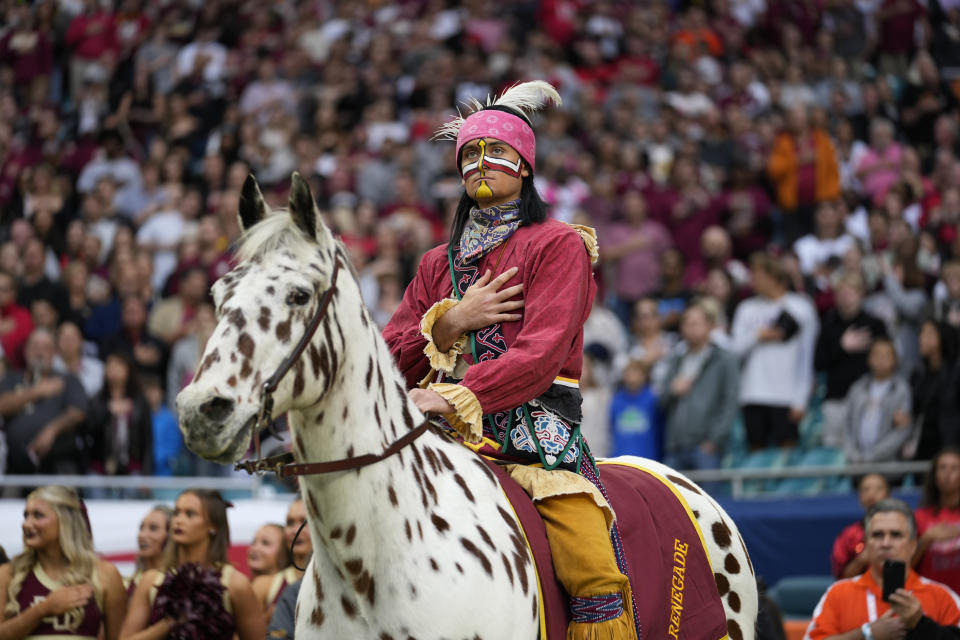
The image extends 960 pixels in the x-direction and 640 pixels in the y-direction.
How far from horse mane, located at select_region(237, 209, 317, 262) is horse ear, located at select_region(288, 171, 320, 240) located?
0.06ft

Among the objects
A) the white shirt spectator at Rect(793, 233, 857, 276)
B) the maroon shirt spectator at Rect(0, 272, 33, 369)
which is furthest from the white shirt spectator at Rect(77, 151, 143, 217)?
the white shirt spectator at Rect(793, 233, 857, 276)

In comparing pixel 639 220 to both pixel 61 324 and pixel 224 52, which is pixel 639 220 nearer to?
pixel 61 324

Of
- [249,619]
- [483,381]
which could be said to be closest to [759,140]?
[249,619]

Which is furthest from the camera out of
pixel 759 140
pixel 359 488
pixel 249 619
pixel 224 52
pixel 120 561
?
pixel 224 52

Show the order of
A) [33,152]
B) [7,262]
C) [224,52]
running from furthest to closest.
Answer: [224,52] < [33,152] < [7,262]

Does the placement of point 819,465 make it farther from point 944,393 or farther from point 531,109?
point 531,109

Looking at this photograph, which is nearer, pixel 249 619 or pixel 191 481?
pixel 249 619

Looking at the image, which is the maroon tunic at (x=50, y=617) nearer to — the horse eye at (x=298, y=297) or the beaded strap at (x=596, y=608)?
the beaded strap at (x=596, y=608)

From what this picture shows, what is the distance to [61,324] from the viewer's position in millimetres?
13586

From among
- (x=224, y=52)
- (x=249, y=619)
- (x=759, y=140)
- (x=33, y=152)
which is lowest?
(x=249, y=619)

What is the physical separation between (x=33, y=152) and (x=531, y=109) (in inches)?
541

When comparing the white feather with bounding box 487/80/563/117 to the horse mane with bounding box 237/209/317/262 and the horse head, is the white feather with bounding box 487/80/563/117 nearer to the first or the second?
the horse head

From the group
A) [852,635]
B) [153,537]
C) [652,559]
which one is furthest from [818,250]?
[652,559]

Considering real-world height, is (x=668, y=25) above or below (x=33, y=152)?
above
